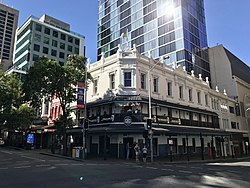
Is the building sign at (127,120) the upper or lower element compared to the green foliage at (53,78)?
lower

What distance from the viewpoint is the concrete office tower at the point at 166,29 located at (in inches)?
2020

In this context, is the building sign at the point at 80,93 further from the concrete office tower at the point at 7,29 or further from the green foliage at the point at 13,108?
the concrete office tower at the point at 7,29

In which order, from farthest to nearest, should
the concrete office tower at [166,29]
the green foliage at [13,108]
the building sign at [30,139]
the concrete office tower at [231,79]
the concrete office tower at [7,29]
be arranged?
the concrete office tower at [7,29]
the concrete office tower at [166,29]
the concrete office tower at [231,79]
the building sign at [30,139]
the green foliage at [13,108]

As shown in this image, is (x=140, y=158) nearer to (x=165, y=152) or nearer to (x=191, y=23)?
(x=165, y=152)

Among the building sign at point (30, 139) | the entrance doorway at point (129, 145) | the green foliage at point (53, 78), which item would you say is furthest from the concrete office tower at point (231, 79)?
the building sign at point (30, 139)

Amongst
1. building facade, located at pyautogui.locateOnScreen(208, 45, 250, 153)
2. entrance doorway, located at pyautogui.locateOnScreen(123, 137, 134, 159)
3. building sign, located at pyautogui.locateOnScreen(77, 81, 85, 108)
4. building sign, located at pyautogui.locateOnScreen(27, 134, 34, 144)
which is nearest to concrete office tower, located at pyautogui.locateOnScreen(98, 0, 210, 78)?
building facade, located at pyautogui.locateOnScreen(208, 45, 250, 153)

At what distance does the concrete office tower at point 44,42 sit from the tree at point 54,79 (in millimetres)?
41516

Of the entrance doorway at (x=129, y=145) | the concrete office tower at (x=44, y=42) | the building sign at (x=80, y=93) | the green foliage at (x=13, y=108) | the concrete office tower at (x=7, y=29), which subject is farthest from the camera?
the concrete office tower at (x=7, y=29)

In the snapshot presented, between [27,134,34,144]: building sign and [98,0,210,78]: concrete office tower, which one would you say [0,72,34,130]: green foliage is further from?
[98,0,210,78]: concrete office tower

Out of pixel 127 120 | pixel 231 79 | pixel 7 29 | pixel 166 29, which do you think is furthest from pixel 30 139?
pixel 7 29

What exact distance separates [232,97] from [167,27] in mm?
20794

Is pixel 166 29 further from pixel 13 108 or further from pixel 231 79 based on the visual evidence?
pixel 13 108

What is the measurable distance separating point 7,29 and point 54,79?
133 m

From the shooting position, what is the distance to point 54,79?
25234mm
